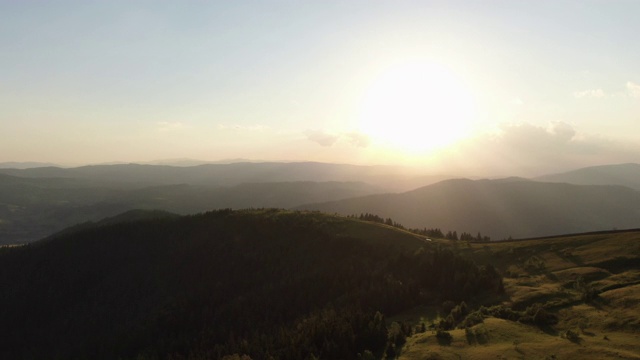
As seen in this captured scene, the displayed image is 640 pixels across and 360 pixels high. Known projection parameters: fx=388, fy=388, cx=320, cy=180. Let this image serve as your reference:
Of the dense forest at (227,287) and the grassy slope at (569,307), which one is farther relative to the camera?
the dense forest at (227,287)

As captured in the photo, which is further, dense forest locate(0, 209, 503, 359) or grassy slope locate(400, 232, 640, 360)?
dense forest locate(0, 209, 503, 359)

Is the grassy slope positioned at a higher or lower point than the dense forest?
higher

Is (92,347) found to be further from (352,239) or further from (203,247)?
(352,239)

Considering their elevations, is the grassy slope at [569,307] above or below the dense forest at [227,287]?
above

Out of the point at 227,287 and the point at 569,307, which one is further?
the point at 227,287
